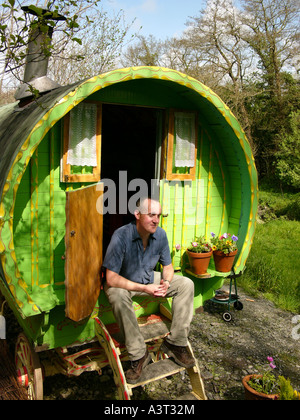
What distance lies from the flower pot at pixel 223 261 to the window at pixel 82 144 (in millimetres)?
1918

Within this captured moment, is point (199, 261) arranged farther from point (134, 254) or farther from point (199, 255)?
point (134, 254)

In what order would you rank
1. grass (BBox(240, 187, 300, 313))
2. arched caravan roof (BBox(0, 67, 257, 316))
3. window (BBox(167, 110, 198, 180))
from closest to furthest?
1. arched caravan roof (BBox(0, 67, 257, 316))
2. window (BBox(167, 110, 198, 180))
3. grass (BBox(240, 187, 300, 313))

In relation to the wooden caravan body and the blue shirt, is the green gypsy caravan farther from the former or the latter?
the blue shirt

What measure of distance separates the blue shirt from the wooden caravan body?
8.1 inches

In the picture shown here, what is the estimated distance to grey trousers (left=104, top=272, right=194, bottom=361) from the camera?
3.66m

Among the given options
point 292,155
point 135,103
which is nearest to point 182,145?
point 135,103

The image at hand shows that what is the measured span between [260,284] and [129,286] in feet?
16.9

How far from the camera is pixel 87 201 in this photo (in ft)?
12.2

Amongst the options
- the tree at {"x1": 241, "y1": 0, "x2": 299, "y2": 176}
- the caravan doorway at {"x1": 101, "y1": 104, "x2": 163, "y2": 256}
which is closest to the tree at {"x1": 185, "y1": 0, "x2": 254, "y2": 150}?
the tree at {"x1": 241, "y1": 0, "x2": 299, "y2": 176}

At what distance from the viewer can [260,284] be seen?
26.8ft

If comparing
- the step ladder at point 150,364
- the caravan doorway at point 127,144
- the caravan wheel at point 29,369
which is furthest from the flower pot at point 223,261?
the caravan wheel at point 29,369

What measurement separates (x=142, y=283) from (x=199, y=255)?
35.4 inches
